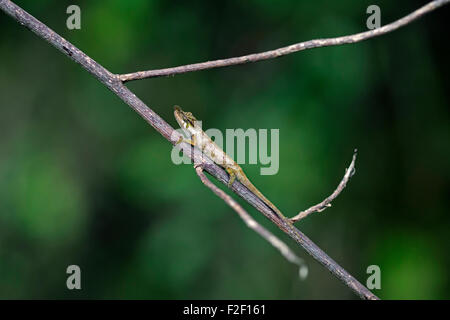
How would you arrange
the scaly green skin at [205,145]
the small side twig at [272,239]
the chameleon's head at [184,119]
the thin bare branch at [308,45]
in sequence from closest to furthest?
the small side twig at [272,239] < the thin bare branch at [308,45] < the scaly green skin at [205,145] < the chameleon's head at [184,119]

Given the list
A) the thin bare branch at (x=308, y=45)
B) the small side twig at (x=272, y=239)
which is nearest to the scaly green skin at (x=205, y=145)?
the thin bare branch at (x=308, y=45)

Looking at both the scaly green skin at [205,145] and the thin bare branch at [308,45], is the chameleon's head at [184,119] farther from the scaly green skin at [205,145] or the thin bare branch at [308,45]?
the thin bare branch at [308,45]

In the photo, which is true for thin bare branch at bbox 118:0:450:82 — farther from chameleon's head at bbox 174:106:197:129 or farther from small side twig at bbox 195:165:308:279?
chameleon's head at bbox 174:106:197:129

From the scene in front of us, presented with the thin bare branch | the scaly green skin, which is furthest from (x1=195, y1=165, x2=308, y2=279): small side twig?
the scaly green skin

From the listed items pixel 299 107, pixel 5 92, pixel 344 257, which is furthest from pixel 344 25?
pixel 5 92

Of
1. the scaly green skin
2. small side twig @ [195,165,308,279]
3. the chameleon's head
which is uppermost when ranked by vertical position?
the chameleon's head

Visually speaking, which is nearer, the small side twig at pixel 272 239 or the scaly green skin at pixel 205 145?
the small side twig at pixel 272 239

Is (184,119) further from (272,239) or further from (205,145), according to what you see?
(272,239)

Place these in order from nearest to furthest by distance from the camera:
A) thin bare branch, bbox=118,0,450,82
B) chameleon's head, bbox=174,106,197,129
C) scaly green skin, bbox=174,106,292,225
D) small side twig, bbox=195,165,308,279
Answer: small side twig, bbox=195,165,308,279, thin bare branch, bbox=118,0,450,82, scaly green skin, bbox=174,106,292,225, chameleon's head, bbox=174,106,197,129

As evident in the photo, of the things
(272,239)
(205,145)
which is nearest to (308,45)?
(272,239)

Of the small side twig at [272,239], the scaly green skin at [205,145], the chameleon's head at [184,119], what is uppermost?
the chameleon's head at [184,119]

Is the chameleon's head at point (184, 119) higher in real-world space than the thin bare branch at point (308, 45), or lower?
higher
